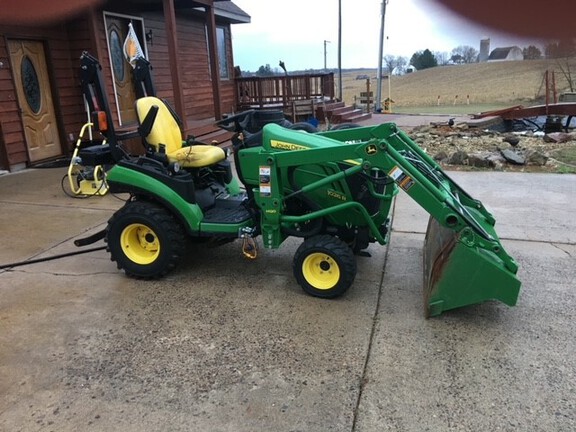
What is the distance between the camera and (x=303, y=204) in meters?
3.82

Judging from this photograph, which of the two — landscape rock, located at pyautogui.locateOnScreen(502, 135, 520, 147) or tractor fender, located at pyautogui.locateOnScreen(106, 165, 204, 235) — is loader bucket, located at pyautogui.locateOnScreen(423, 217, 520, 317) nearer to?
tractor fender, located at pyautogui.locateOnScreen(106, 165, 204, 235)

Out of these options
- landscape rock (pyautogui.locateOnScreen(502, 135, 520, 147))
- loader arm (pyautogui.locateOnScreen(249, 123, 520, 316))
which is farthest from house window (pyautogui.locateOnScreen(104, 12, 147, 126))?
landscape rock (pyautogui.locateOnScreen(502, 135, 520, 147))

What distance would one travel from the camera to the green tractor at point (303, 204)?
10.4 feet

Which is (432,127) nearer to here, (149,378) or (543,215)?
(543,215)

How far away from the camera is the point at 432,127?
1291 centimetres

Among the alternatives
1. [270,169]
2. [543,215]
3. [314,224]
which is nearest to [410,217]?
[543,215]

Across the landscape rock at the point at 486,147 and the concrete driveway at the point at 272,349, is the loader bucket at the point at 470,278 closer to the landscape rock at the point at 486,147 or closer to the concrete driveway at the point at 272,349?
the concrete driveway at the point at 272,349

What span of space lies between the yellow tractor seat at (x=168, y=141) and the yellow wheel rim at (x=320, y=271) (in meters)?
1.32

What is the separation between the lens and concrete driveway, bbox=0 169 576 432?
2369mm

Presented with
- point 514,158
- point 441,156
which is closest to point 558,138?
point 514,158

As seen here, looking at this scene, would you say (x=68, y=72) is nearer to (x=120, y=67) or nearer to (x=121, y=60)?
(x=120, y=67)

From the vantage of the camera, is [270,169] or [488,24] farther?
[270,169]

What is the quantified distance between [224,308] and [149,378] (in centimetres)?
87

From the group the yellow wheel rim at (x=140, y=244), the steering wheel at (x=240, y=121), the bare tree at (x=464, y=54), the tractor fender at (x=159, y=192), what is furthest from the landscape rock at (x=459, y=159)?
the bare tree at (x=464, y=54)
